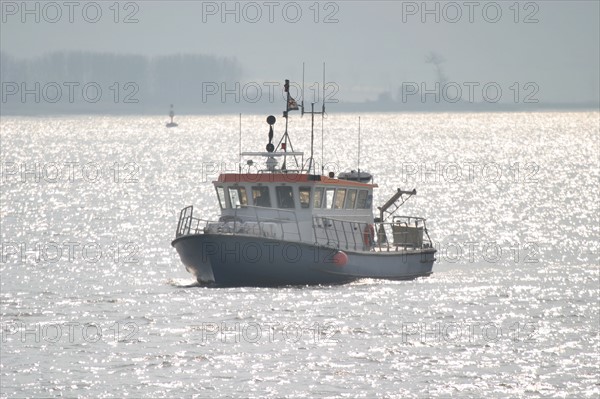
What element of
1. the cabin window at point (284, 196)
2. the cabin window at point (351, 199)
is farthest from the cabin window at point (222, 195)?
the cabin window at point (351, 199)

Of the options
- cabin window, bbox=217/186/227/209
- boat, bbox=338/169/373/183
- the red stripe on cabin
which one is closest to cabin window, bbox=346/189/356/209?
boat, bbox=338/169/373/183

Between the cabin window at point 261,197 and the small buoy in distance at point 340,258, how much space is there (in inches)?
120

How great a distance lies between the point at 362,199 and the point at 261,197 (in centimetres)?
492

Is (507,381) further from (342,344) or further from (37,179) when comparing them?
(37,179)

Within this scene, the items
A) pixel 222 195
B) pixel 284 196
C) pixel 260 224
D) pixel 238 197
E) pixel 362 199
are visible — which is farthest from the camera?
pixel 362 199

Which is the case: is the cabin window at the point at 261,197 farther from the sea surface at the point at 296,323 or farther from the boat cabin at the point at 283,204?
the sea surface at the point at 296,323

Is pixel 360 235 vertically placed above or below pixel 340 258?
above

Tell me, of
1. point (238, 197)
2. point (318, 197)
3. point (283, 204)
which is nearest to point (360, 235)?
point (318, 197)

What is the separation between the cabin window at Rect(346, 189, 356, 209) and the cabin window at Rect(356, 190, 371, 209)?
0.38m

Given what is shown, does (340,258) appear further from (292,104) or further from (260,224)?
(292,104)

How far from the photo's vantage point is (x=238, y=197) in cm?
5481

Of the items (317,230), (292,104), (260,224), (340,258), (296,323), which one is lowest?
(296,323)

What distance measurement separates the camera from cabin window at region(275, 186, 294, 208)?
2132 inches

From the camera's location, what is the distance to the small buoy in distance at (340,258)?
53156 mm
